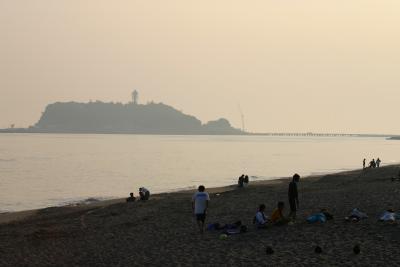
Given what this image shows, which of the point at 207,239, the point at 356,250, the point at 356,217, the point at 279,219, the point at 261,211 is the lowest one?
the point at 207,239

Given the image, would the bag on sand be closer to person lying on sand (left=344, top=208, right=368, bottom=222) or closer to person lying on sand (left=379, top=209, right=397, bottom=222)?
person lying on sand (left=344, top=208, right=368, bottom=222)

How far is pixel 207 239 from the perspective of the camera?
58.3 ft

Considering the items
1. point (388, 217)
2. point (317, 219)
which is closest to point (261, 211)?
point (317, 219)

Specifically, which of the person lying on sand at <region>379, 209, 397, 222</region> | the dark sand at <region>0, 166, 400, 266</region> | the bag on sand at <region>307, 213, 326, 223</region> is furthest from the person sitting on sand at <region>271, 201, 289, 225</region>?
the person lying on sand at <region>379, 209, 397, 222</region>

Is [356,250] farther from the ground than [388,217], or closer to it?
closer to it

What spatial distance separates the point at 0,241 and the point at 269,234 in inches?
417

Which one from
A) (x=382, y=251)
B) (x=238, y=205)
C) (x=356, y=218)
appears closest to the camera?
(x=382, y=251)

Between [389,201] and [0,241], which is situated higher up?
[389,201]

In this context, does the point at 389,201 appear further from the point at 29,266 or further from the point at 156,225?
the point at 29,266

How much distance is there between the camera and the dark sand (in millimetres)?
14688

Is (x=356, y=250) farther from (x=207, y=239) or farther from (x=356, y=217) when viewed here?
(x=207, y=239)

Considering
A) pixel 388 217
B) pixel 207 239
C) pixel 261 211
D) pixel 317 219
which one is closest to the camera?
pixel 388 217

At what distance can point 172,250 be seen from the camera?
16.7m

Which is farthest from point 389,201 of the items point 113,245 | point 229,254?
point 113,245
